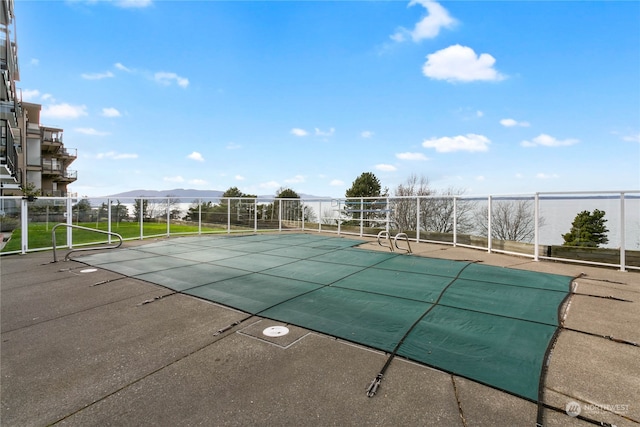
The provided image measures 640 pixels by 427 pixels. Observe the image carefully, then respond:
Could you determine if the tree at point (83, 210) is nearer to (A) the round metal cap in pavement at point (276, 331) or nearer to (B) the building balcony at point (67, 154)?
(A) the round metal cap in pavement at point (276, 331)

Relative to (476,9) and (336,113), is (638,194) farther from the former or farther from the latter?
(336,113)

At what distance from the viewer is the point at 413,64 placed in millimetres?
11555

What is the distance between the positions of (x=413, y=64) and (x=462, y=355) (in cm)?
1161

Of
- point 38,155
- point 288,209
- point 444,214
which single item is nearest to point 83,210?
point 288,209

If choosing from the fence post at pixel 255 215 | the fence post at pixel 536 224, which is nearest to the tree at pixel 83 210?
the fence post at pixel 255 215

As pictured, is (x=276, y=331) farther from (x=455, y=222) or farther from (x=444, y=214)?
(x=444, y=214)

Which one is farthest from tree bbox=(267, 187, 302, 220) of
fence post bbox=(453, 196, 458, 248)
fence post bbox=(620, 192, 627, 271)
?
fence post bbox=(620, 192, 627, 271)

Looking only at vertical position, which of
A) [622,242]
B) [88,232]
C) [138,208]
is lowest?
[88,232]

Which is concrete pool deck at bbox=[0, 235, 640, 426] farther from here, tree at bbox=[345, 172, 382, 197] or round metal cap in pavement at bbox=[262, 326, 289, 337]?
tree at bbox=[345, 172, 382, 197]

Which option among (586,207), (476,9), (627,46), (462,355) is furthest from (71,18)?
(627,46)

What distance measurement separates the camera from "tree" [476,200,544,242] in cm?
712

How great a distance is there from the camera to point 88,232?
10.5 m

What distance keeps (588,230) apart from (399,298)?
5.12m

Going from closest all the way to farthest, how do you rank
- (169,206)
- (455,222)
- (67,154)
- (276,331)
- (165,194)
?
(276,331) → (455,222) → (169,206) → (165,194) → (67,154)
